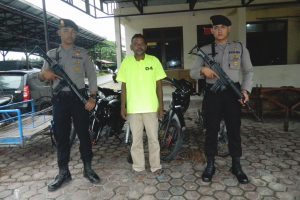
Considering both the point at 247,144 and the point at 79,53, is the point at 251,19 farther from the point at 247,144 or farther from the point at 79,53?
the point at 79,53

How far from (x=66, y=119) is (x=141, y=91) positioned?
1053 millimetres

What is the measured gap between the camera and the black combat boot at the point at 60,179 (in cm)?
354

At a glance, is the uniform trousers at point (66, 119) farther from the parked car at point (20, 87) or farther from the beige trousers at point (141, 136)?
the parked car at point (20, 87)

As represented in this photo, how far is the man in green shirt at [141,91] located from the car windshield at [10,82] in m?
4.80

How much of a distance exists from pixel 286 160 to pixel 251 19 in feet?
29.3

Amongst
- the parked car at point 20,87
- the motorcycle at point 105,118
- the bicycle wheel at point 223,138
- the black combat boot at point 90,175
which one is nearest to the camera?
the black combat boot at point 90,175

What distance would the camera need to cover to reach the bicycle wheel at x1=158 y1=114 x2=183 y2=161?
4051 millimetres

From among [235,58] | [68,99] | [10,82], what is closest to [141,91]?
[68,99]

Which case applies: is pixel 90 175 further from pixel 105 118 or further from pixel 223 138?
pixel 223 138

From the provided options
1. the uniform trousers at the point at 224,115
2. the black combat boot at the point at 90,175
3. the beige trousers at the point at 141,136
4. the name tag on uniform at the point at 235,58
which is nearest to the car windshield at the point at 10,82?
the black combat boot at the point at 90,175

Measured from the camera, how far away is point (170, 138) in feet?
14.2

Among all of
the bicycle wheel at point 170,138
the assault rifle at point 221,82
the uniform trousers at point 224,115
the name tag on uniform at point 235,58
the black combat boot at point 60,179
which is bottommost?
the black combat boot at point 60,179

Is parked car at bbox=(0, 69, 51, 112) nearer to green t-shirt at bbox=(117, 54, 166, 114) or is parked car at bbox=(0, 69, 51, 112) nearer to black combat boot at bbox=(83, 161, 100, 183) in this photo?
black combat boot at bbox=(83, 161, 100, 183)

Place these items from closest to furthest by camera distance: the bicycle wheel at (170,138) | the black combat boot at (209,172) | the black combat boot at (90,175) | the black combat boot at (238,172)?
the black combat boot at (238,172), the black combat boot at (209,172), the black combat boot at (90,175), the bicycle wheel at (170,138)
